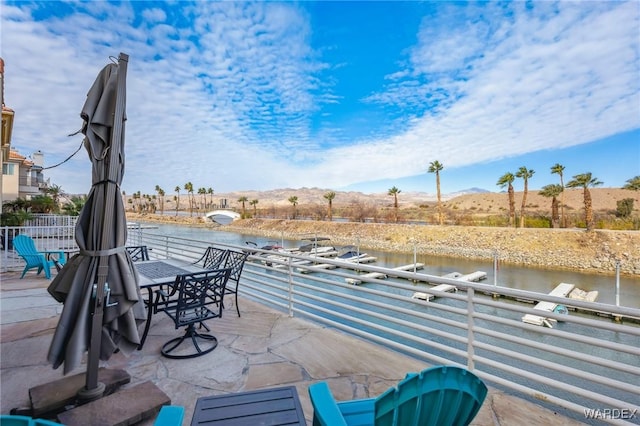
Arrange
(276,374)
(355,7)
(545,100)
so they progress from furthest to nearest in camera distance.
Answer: (545,100) → (355,7) → (276,374)

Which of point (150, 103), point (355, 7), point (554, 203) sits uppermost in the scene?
point (355, 7)

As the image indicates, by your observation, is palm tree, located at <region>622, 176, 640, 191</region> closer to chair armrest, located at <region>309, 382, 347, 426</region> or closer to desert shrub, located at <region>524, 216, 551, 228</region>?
desert shrub, located at <region>524, 216, 551, 228</region>

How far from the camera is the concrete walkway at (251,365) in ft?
6.44

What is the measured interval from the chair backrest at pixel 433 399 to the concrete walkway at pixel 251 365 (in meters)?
1.04

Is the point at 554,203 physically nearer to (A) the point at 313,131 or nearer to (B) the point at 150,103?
(A) the point at 313,131

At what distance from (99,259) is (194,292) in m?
1.10

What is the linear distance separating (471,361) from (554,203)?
98.9ft

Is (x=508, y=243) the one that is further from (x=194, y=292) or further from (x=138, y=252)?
(x=194, y=292)

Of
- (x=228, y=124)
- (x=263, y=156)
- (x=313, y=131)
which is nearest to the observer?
(x=228, y=124)

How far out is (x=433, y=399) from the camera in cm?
100

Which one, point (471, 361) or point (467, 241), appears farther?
point (467, 241)

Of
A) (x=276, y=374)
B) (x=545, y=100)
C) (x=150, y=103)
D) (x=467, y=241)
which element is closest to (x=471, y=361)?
(x=276, y=374)

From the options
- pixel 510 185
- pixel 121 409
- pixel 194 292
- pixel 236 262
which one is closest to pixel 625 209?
pixel 510 185

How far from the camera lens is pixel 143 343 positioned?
274cm
